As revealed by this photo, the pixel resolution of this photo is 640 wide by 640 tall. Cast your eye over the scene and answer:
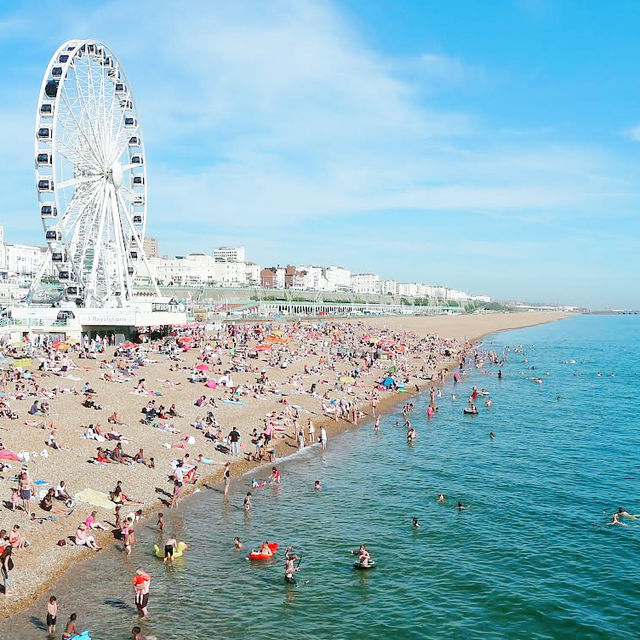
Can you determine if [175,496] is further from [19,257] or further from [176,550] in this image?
[19,257]

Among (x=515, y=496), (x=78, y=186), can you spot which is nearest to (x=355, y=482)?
(x=515, y=496)

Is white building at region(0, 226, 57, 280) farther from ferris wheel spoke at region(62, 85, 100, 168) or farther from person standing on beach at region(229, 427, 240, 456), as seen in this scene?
person standing on beach at region(229, 427, 240, 456)

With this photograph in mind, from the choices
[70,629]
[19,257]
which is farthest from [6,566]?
[19,257]

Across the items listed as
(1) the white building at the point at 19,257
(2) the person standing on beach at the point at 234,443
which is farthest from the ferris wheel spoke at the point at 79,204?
(1) the white building at the point at 19,257

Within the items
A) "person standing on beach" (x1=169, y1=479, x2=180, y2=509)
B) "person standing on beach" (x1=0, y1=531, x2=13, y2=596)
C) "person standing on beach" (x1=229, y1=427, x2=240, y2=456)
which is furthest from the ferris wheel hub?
"person standing on beach" (x1=0, y1=531, x2=13, y2=596)

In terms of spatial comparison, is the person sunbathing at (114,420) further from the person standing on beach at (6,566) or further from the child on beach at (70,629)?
the child on beach at (70,629)

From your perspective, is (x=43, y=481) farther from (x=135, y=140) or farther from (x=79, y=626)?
(x=135, y=140)

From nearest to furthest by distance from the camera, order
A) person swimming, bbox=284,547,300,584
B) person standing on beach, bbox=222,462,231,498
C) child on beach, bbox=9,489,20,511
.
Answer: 1. person swimming, bbox=284,547,300,584
2. child on beach, bbox=9,489,20,511
3. person standing on beach, bbox=222,462,231,498
